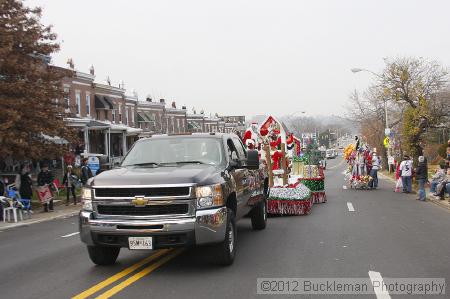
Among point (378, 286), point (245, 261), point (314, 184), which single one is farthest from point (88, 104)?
point (378, 286)

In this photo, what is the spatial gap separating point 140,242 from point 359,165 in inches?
717

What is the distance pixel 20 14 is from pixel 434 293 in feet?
58.5

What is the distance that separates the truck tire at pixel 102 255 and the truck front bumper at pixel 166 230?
62 cm

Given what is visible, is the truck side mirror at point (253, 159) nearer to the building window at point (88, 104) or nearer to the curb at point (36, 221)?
the curb at point (36, 221)

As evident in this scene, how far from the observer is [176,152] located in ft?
26.5

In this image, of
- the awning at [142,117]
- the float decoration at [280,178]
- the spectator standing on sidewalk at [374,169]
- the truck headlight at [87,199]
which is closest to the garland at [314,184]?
the float decoration at [280,178]

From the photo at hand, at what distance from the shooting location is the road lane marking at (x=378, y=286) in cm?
577

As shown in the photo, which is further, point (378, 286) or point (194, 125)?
point (194, 125)

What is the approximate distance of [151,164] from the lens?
7.77 m

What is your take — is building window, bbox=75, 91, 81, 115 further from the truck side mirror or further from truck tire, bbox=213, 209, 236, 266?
truck tire, bbox=213, 209, 236, 266

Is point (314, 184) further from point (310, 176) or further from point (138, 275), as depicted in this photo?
point (138, 275)

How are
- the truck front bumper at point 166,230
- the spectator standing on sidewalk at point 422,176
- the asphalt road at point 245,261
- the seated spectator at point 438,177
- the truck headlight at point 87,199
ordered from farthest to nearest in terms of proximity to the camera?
the seated spectator at point 438,177 < the spectator standing on sidewalk at point 422,176 < the truck headlight at point 87,199 < the truck front bumper at point 166,230 < the asphalt road at point 245,261

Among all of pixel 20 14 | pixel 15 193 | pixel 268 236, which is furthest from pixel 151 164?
pixel 20 14

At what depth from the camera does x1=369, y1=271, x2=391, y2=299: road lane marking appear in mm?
5770
